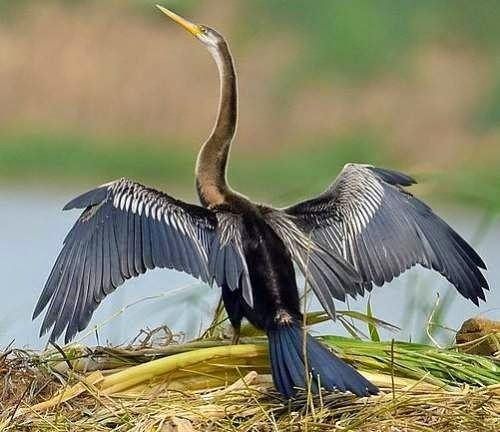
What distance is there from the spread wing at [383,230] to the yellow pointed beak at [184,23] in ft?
1.17

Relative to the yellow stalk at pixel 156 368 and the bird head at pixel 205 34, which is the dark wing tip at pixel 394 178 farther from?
the yellow stalk at pixel 156 368

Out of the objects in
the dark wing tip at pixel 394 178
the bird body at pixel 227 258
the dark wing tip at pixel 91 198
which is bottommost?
the bird body at pixel 227 258

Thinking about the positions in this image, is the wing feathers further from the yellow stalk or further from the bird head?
the bird head

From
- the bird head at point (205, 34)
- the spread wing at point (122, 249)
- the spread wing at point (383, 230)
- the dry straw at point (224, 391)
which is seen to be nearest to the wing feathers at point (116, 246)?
the spread wing at point (122, 249)

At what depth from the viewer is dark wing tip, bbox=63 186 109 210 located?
1.69 meters

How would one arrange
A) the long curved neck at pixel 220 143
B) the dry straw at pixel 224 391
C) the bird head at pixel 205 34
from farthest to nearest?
the bird head at pixel 205 34 → the long curved neck at pixel 220 143 → the dry straw at pixel 224 391

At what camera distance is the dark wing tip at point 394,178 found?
1.99 meters

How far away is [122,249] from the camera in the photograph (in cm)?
168

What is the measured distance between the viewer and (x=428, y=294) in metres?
2.09

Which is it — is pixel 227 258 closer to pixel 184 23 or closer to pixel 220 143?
pixel 220 143

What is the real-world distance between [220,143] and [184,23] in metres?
0.24

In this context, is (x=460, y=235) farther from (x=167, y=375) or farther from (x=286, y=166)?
(x=167, y=375)

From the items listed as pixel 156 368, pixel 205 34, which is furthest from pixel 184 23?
pixel 156 368

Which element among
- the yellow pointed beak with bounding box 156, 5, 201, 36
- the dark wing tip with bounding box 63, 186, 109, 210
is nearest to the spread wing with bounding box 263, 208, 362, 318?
the dark wing tip with bounding box 63, 186, 109, 210
